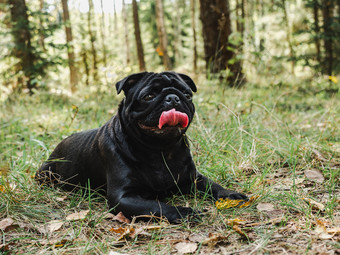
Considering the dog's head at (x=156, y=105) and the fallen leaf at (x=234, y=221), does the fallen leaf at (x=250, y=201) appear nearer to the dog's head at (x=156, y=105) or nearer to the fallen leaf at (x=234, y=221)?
the fallen leaf at (x=234, y=221)

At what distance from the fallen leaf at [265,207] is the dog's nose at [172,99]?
103 cm

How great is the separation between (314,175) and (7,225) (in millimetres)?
2674

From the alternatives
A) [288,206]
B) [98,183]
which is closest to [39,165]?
[98,183]

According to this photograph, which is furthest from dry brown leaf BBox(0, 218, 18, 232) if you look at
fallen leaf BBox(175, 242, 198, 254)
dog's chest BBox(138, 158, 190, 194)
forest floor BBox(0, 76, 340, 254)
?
fallen leaf BBox(175, 242, 198, 254)

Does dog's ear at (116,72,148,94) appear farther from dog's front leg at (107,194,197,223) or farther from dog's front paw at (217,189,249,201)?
dog's front paw at (217,189,249,201)

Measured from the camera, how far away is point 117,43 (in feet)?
90.4

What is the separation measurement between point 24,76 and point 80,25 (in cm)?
758

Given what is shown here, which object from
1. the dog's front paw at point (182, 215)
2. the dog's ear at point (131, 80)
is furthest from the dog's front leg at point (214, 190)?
the dog's ear at point (131, 80)

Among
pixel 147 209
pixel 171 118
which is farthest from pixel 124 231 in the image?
pixel 171 118

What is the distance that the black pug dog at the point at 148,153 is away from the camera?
246 centimetres

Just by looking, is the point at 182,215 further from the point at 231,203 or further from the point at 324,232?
the point at 324,232

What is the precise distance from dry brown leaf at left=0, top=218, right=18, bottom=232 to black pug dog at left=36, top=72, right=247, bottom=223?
2.28 feet

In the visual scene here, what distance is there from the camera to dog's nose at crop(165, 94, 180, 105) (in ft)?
8.23

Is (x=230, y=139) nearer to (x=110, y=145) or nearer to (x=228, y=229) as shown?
(x=110, y=145)
